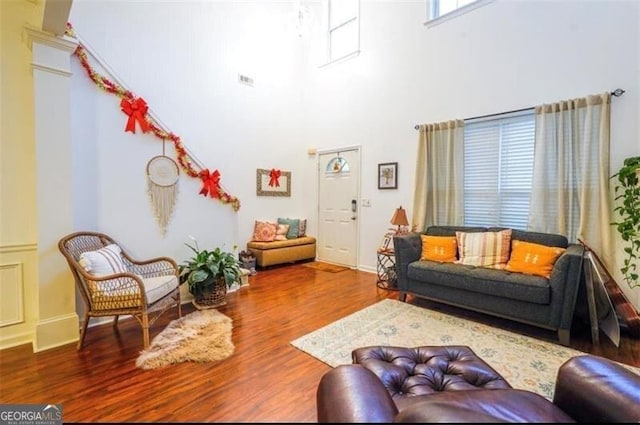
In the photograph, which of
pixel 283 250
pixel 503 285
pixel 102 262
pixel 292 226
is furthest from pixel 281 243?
pixel 503 285

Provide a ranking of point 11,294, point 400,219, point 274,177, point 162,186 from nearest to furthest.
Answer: point 11,294 → point 162,186 → point 400,219 → point 274,177

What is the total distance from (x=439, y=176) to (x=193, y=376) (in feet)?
11.9

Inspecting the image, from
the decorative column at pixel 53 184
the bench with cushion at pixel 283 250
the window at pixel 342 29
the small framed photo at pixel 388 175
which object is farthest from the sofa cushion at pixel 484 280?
the window at pixel 342 29

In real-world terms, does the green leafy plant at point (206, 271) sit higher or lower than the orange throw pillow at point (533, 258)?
lower

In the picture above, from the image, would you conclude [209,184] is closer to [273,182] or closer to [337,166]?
[273,182]

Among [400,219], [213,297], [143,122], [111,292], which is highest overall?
[143,122]

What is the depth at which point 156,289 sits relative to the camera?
258 centimetres

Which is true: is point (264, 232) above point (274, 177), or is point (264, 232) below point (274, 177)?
below

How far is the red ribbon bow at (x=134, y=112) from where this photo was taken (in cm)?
317

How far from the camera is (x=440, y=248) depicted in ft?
11.4

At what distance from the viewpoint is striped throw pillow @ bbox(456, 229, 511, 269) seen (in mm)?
3162

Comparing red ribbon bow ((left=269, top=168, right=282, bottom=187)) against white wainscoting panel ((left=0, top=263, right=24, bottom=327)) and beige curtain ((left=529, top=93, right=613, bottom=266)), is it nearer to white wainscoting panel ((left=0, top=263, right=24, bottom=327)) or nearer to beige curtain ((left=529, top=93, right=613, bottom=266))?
white wainscoting panel ((left=0, top=263, right=24, bottom=327))

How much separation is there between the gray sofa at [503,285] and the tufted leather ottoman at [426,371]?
1336 millimetres

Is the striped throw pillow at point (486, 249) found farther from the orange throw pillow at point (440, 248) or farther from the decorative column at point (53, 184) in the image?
the decorative column at point (53, 184)
